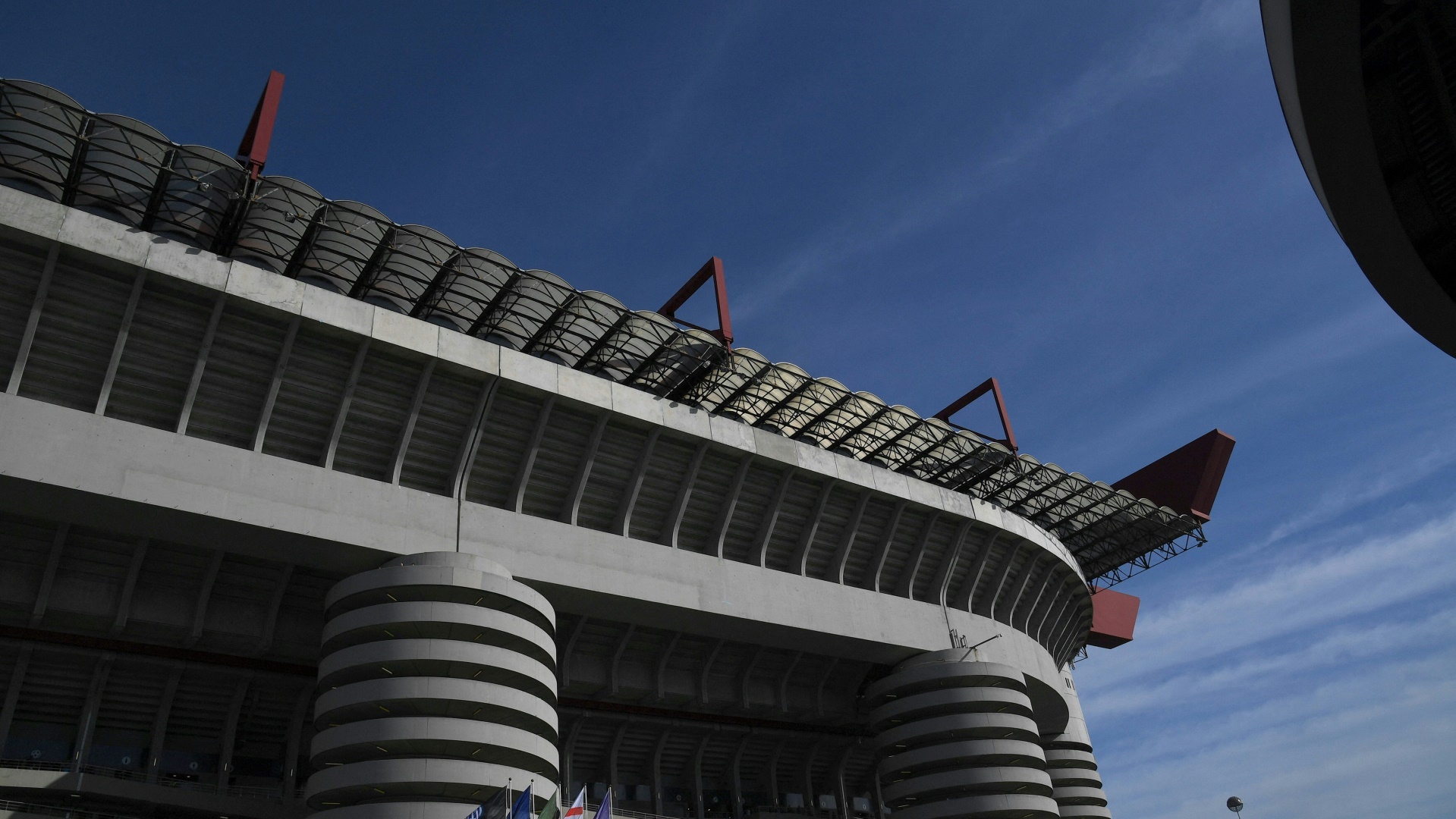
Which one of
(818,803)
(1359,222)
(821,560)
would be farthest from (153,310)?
(818,803)

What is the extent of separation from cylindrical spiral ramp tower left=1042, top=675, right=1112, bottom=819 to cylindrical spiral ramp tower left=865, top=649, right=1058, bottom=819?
20.6 meters

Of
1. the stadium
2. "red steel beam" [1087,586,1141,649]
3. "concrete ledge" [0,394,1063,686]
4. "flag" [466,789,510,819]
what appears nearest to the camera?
"flag" [466,789,510,819]

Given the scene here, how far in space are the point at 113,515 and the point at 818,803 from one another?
128 feet

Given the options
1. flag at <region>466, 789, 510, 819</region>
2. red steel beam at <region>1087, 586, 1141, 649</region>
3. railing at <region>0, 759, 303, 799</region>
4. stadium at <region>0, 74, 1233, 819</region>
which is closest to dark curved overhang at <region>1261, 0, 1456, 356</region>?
flag at <region>466, 789, 510, 819</region>

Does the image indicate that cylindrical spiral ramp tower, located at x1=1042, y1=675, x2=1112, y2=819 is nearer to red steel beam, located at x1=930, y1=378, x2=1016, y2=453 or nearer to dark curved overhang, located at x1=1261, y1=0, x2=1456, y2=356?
red steel beam, located at x1=930, y1=378, x2=1016, y2=453

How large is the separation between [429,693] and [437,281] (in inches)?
606

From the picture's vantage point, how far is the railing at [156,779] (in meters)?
34.9

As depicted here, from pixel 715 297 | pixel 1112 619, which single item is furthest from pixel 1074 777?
pixel 715 297

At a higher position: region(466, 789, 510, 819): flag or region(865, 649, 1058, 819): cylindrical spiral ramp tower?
region(865, 649, 1058, 819): cylindrical spiral ramp tower

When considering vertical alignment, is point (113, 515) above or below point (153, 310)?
below

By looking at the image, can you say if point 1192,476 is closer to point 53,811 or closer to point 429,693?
point 429,693

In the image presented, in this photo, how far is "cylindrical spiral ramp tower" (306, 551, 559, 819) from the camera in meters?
32.3

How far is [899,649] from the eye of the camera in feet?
165

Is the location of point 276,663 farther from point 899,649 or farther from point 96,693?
point 899,649
